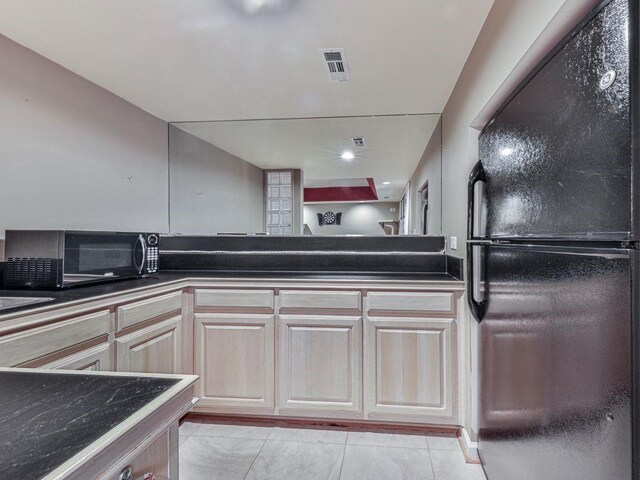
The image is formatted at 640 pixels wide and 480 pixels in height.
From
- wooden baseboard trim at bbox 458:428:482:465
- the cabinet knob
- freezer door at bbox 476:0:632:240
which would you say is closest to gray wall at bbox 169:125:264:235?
wooden baseboard trim at bbox 458:428:482:465

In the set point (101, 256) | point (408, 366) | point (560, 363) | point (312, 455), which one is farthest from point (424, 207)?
point (101, 256)

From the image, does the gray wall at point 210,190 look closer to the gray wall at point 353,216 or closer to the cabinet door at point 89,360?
the gray wall at point 353,216

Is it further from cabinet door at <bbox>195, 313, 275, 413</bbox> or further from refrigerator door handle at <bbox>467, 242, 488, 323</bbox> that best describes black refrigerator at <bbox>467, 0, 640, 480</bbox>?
cabinet door at <bbox>195, 313, 275, 413</bbox>

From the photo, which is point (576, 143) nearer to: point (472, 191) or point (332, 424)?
point (472, 191)

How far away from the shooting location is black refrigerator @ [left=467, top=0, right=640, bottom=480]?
0.69 metres

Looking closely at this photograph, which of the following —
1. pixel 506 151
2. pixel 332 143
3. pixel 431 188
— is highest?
pixel 332 143

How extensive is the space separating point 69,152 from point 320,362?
80.4 inches

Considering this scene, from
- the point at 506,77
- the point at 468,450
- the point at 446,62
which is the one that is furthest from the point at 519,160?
the point at 468,450

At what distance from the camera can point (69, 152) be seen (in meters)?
2.24

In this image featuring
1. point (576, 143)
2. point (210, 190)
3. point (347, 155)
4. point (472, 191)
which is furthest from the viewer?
point (210, 190)

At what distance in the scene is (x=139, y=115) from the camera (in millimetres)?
2828

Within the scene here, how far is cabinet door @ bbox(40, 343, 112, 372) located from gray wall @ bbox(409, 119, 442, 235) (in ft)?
7.06

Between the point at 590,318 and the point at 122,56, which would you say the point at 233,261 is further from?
the point at 590,318

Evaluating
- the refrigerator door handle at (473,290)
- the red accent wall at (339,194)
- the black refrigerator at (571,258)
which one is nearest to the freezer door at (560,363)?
the black refrigerator at (571,258)
